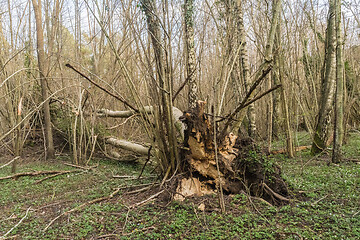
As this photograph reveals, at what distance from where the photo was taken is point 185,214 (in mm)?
2740

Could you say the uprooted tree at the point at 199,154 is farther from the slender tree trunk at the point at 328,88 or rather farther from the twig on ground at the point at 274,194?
the slender tree trunk at the point at 328,88

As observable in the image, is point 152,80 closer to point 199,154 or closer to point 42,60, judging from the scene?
point 199,154

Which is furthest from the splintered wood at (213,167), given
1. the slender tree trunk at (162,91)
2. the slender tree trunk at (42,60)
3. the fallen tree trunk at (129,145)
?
the slender tree trunk at (42,60)

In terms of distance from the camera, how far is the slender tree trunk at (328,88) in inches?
189

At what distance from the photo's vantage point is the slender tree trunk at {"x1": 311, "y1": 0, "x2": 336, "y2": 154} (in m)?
4.81

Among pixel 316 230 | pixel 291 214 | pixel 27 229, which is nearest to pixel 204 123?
pixel 291 214

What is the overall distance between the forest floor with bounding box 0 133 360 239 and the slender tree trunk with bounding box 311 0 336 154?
120 cm

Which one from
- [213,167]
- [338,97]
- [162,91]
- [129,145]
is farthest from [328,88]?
[129,145]

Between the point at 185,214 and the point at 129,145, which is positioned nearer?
the point at 185,214

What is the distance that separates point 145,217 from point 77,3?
25.7ft

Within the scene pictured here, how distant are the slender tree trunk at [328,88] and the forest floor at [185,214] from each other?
1.20 m

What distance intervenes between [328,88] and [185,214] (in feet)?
12.7

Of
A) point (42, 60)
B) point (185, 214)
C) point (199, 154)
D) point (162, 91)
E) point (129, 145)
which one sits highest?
point (42, 60)

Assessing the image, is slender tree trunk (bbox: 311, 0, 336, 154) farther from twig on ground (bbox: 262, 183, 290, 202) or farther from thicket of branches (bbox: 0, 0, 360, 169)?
twig on ground (bbox: 262, 183, 290, 202)
